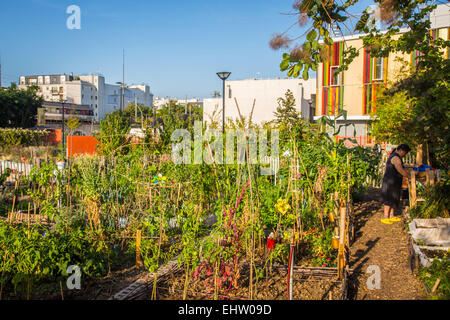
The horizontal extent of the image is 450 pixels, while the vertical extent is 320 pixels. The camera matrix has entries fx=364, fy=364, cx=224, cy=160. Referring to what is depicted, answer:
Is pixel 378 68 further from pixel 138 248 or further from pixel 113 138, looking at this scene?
pixel 138 248

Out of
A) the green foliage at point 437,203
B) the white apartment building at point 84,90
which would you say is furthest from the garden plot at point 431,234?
the white apartment building at point 84,90

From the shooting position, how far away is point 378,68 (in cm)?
1627

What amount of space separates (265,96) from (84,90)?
1686 inches

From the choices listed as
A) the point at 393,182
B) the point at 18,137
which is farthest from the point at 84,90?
the point at 393,182

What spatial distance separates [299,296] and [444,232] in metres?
2.20

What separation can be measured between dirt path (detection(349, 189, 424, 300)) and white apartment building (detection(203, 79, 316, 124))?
2696 centimetres

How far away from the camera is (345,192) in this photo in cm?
484

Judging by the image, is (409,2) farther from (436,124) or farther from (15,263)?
(15,263)

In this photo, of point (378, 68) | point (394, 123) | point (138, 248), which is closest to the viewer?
point (138, 248)

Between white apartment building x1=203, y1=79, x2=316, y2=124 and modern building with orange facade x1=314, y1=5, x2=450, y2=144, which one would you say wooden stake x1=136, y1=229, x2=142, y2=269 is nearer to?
modern building with orange facade x1=314, y1=5, x2=450, y2=144

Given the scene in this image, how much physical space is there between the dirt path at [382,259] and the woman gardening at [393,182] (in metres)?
0.23

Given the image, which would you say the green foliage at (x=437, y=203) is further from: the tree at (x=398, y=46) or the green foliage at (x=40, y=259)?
the green foliage at (x=40, y=259)

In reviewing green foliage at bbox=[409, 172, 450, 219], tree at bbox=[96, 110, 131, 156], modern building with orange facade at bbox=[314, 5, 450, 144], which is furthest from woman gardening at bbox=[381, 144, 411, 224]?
modern building with orange facade at bbox=[314, 5, 450, 144]
